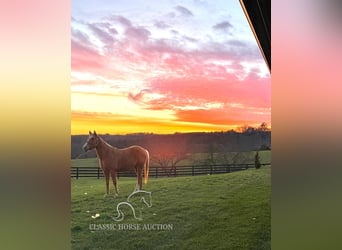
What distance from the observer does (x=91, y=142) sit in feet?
7.23

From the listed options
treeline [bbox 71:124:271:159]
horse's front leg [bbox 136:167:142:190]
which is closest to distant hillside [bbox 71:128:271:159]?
treeline [bbox 71:124:271:159]

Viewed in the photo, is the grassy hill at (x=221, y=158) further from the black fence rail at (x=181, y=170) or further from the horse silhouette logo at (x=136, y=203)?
the horse silhouette logo at (x=136, y=203)

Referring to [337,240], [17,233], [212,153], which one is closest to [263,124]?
[212,153]

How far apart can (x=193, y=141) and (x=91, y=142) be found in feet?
1.56

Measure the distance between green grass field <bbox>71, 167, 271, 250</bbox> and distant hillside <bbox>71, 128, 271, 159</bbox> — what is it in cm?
12

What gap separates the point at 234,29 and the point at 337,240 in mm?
1075

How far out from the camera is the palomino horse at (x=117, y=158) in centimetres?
221

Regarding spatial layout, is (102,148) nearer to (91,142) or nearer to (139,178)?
(91,142)

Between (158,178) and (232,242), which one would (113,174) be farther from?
(232,242)

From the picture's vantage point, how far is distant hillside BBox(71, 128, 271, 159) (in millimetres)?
2172

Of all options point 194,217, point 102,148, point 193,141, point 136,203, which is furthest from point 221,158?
point 102,148

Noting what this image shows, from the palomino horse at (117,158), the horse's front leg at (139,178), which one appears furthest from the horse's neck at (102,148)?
the horse's front leg at (139,178)
